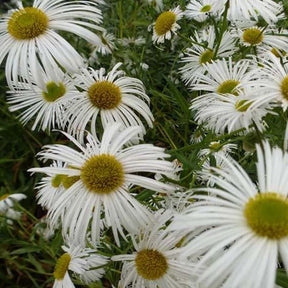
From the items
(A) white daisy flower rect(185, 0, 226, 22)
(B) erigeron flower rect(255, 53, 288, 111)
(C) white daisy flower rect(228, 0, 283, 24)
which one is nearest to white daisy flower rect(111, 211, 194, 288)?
(B) erigeron flower rect(255, 53, 288, 111)

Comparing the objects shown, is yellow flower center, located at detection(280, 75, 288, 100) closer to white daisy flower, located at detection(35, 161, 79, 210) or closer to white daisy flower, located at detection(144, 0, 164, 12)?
white daisy flower, located at detection(35, 161, 79, 210)

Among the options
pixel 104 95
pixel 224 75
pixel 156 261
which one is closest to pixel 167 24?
pixel 224 75

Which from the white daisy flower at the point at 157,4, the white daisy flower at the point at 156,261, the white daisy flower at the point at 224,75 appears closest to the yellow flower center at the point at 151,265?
the white daisy flower at the point at 156,261

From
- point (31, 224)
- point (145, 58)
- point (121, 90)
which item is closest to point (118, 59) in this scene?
point (145, 58)

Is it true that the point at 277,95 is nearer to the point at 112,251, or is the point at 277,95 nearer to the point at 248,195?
the point at 248,195

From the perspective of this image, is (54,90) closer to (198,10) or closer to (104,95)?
(104,95)

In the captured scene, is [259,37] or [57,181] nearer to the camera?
[57,181]
